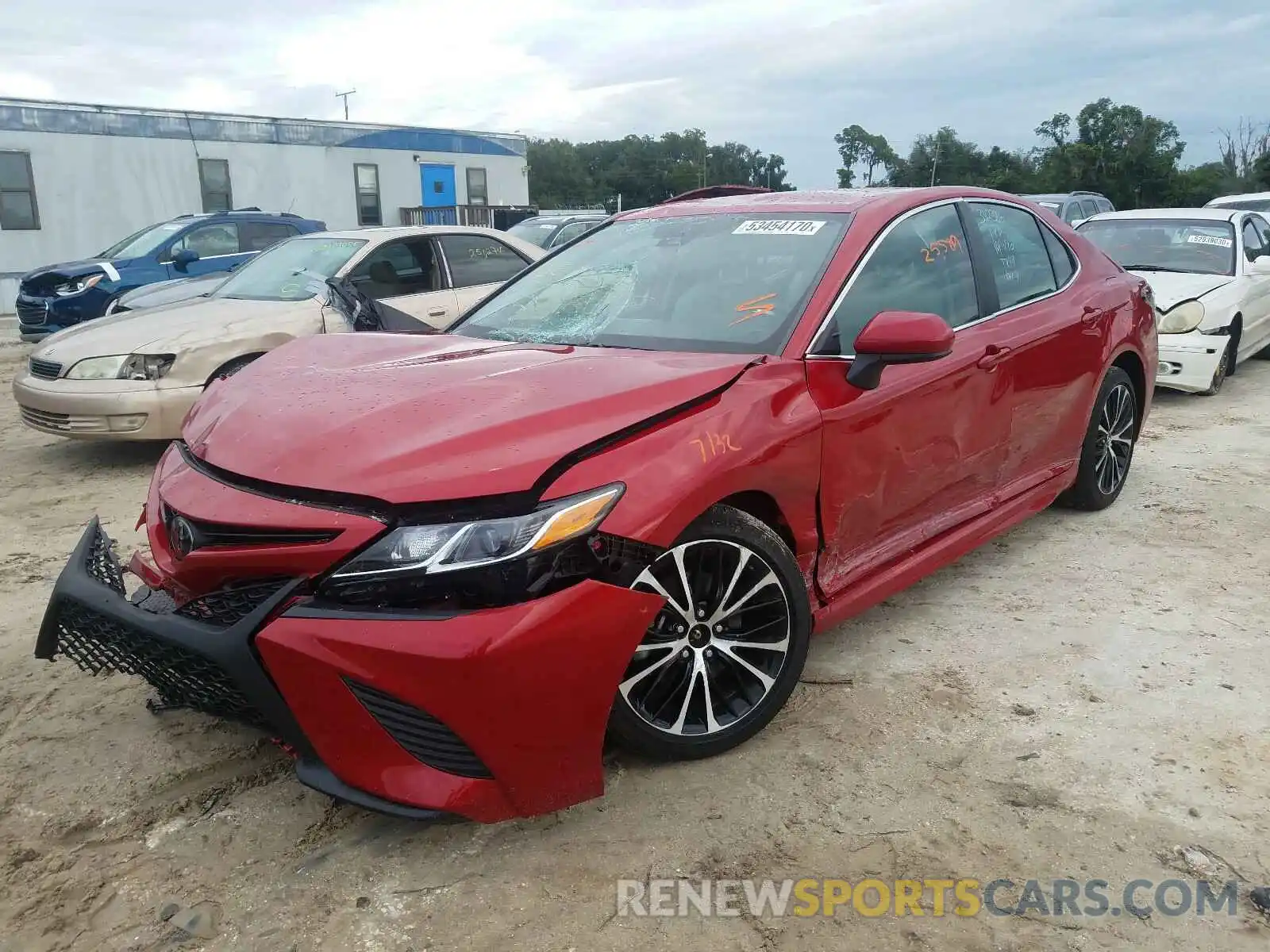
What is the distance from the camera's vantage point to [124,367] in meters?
6.06

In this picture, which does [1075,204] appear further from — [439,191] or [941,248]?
[439,191]

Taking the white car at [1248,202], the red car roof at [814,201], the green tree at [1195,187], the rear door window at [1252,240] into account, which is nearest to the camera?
the red car roof at [814,201]

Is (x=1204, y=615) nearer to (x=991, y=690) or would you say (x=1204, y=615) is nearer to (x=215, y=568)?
(x=991, y=690)

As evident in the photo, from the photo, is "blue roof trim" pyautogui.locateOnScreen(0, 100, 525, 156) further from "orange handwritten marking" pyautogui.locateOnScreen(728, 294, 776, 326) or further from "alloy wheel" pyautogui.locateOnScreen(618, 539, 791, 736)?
"alloy wheel" pyautogui.locateOnScreen(618, 539, 791, 736)

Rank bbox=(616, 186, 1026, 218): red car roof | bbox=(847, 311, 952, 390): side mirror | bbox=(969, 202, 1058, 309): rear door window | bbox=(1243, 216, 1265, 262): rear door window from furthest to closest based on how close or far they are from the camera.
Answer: bbox=(1243, 216, 1265, 262): rear door window < bbox=(969, 202, 1058, 309): rear door window < bbox=(616, 186, 1026, 218): red car roof < bbox=(847, 311, 952, 390): side mirror

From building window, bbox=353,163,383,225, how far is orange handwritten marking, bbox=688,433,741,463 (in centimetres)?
2176

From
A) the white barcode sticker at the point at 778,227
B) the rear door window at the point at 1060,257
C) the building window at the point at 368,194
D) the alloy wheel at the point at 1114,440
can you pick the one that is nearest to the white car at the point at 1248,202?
the alloy wheel at the point at 1114,440

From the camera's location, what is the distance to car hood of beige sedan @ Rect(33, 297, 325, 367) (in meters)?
6.13

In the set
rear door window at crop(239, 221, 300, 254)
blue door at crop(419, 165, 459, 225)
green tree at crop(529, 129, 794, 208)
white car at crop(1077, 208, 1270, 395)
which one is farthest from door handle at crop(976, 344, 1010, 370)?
green tree at crop(529, 129, 794, 208)

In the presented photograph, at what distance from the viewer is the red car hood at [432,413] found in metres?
2.28

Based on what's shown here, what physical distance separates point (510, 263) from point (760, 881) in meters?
6.06

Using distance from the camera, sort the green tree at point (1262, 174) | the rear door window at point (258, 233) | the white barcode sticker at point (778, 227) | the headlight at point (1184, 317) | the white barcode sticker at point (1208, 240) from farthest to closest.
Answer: the green tree at point (1262, 174) < the rear door window at point (258, 233) < the white barcode sticker at point (1208, 240) < the headlight at point (1184, 317) < the white barcode sticker at point (778, 227)

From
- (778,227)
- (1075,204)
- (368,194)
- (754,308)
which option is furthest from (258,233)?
(368,194)

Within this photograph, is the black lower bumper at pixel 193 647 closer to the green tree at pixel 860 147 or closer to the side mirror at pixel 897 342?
the side mirror at pixel 897 342
